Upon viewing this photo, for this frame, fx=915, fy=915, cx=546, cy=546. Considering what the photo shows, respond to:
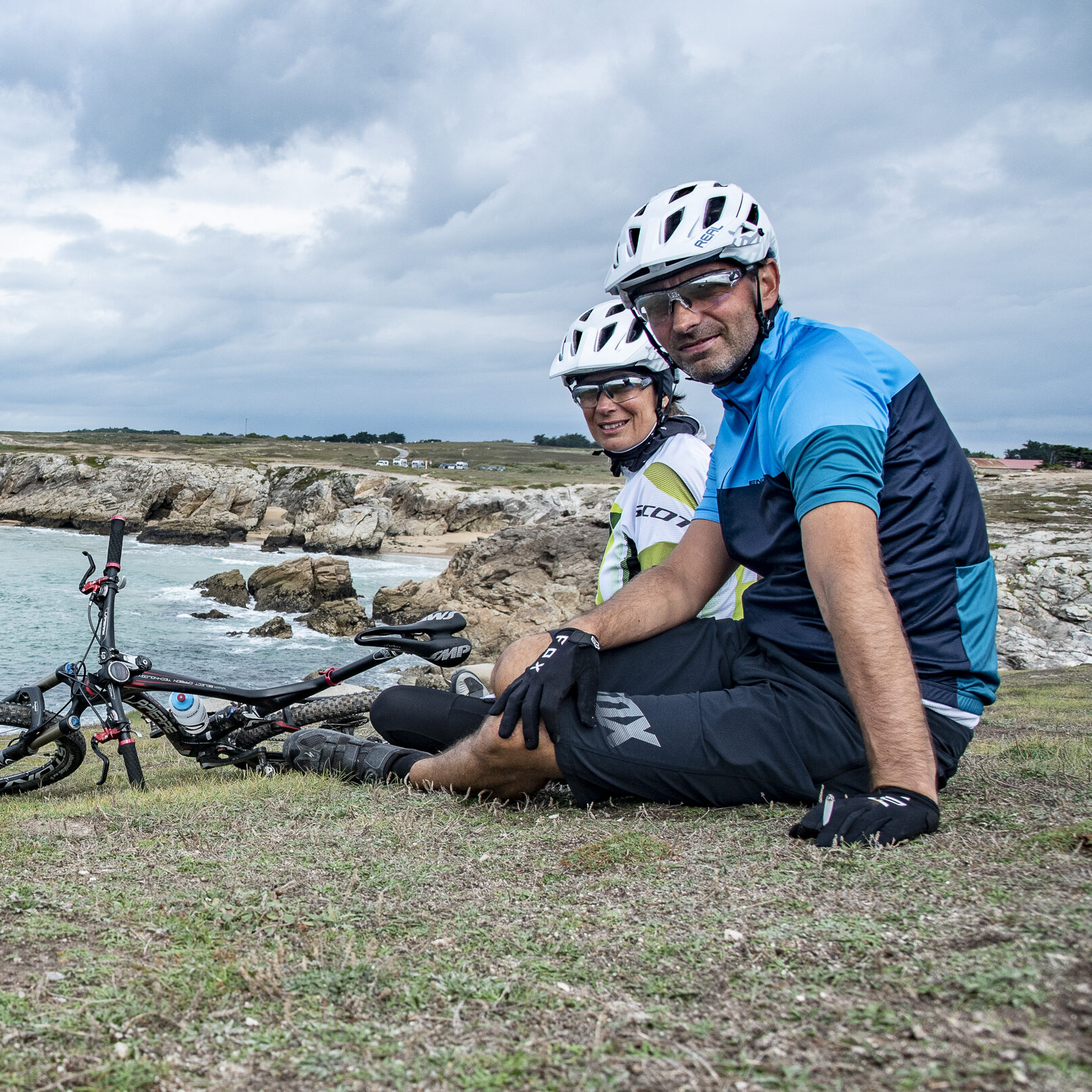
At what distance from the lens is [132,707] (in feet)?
22.2

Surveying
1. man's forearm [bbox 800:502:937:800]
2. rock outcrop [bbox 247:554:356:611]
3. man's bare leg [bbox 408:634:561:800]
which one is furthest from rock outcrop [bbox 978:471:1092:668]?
rock outcrop [bbox 247:554:356:611]

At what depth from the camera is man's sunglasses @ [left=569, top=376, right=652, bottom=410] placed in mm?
5723

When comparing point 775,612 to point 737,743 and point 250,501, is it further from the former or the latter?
point 250,501

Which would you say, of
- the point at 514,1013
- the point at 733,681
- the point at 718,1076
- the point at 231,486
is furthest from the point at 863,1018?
the point at 231,486

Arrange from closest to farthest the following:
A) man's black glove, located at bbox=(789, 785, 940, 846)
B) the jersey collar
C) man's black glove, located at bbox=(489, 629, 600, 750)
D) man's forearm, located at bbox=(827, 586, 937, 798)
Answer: man's black glove, located at bbox=(789, 785, 940, 846) < man's forearm, located at bbox=(827, 586, 937, 798) < man's black glove, located at bbox=(489, 629, 600, 750) < the jersey collar

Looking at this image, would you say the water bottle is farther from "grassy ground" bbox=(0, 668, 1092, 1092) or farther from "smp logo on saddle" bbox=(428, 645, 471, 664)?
"grassy ground" bbox=(0, 668, 1092, 1092)

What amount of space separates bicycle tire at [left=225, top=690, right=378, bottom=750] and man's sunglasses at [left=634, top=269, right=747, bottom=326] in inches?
146

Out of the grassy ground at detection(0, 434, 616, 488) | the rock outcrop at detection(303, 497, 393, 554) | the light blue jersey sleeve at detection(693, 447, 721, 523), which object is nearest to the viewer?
the light blue jersey sleeve at detection(693, 447, 721, 523)

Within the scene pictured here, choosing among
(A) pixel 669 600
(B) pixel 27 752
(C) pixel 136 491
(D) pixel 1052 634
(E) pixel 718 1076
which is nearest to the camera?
(E) pixel 718 1076

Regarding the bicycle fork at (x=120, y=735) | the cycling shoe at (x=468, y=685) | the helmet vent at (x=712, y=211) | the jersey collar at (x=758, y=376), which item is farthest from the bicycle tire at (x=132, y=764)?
the helmet vent at (x=712, y=211)

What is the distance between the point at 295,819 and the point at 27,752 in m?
3.46

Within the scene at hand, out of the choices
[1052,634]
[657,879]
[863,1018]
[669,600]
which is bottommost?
[1052,634]

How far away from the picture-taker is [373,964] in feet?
6.78

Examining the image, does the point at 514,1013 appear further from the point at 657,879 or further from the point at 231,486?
the point at 231,486
